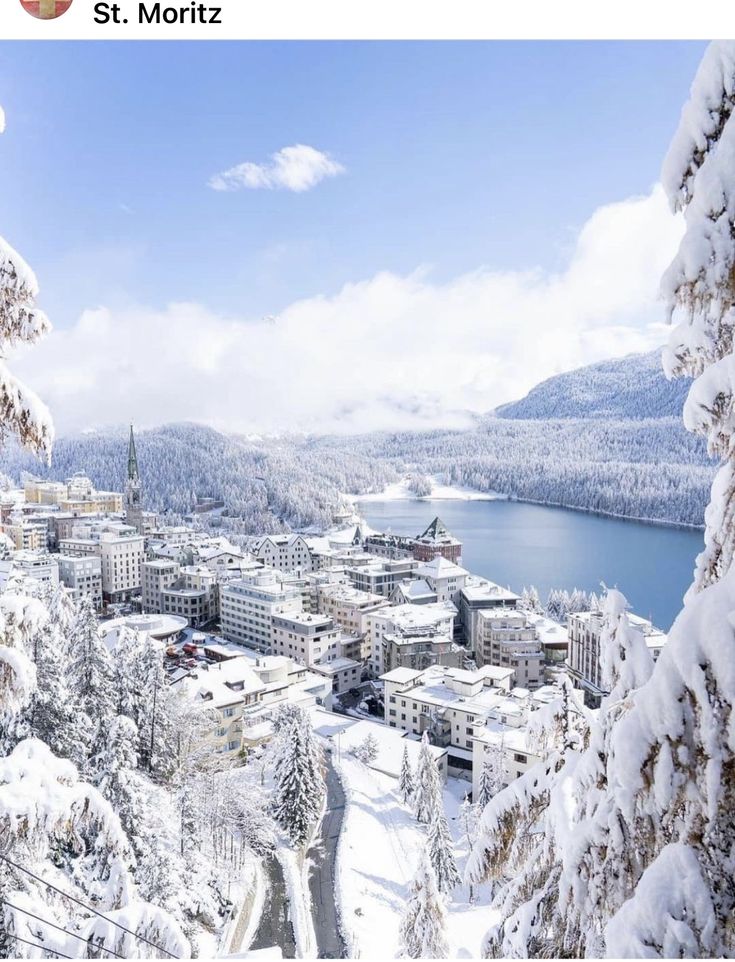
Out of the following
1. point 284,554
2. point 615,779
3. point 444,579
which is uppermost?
point 615,779

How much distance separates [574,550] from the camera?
41094mm

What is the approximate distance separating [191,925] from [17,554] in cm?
2055

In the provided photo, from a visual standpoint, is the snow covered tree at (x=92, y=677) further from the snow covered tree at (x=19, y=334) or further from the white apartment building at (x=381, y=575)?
the white apartment building at (x=381, y=575)

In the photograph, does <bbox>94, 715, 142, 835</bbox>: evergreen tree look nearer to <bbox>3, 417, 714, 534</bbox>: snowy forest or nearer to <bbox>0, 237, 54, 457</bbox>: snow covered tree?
<bbox>0, 237, 54, 457</bbox>: snow covered tree

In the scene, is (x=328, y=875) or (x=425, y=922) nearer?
(x=425, y=922)

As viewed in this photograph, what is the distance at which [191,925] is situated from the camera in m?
6.80

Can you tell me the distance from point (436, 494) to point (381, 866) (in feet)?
244

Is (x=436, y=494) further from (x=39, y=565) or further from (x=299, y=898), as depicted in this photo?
(x=299, y=898)

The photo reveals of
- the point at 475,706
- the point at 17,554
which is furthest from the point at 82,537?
the point at 475,706

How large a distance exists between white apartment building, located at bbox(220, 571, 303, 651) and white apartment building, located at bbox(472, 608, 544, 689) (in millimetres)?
5873

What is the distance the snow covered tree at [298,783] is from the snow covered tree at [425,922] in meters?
3.67

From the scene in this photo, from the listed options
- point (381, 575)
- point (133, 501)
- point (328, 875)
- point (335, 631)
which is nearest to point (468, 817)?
point (328, 875)

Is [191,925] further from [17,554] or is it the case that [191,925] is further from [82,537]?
[82,537]
